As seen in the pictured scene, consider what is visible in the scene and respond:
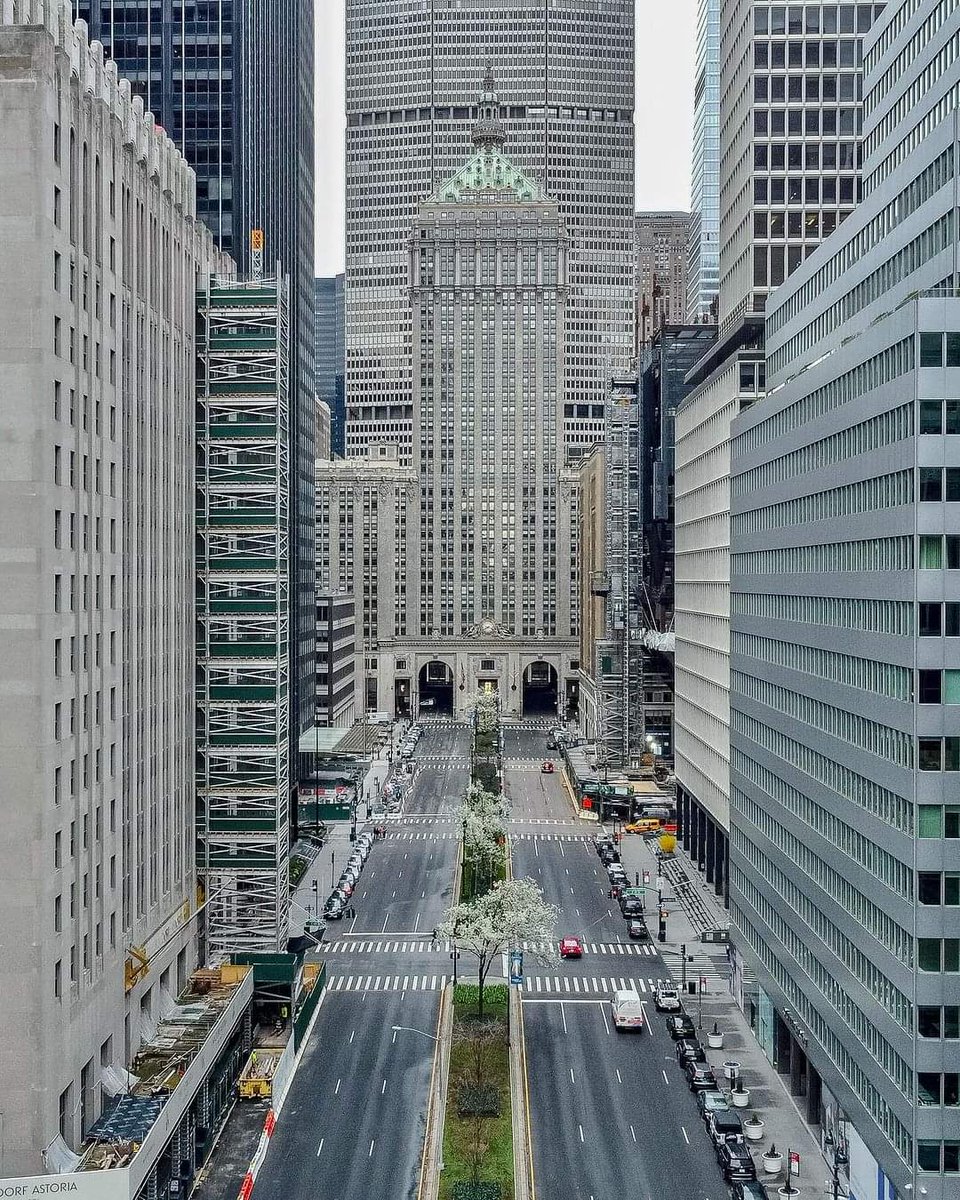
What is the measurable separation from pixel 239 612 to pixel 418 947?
35999mm

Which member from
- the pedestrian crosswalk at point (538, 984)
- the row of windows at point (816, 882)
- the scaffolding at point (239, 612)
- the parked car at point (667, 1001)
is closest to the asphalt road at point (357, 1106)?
the pedestrian crosswalk at point (538, 984)

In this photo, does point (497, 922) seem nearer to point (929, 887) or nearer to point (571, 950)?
point (571, 950)

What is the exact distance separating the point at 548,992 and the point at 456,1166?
32.0 metres

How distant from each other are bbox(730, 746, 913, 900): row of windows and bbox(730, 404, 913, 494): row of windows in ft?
58.3

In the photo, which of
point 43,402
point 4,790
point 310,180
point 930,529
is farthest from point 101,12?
point 930,529

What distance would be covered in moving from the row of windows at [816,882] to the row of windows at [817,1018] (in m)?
2.21

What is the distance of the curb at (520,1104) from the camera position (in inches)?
2525

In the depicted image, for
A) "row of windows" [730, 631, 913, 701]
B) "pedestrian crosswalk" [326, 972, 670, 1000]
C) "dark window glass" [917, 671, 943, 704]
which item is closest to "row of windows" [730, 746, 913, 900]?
"row of windows" [730, 631, 913, 701]

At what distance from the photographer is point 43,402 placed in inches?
2196

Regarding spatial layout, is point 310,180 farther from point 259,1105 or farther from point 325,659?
point 259,1105

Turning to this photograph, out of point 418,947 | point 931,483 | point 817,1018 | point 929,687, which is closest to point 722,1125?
point 817,1018

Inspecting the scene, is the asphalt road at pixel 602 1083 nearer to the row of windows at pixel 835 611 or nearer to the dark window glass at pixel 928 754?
the dark window glass at pixel 928 754

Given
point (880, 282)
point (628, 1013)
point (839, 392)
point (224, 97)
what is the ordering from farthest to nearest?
point (224, 97), point (628, 1013), point (839, 392), point (880, 282)

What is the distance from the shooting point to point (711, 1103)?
7262cm
